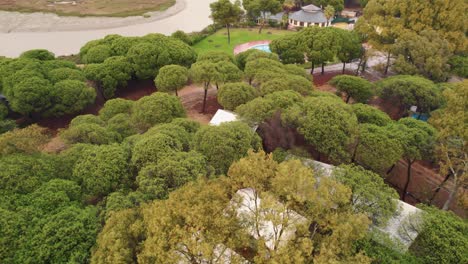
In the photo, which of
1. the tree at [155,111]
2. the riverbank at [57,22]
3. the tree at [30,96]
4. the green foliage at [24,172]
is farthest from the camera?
the riverbank at [57,22]

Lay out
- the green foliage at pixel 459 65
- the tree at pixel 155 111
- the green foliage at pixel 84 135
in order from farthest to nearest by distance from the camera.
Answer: the green foliage at pixel 459 65
the tree at pixel 155 111
the green foliage at pixel 84 135

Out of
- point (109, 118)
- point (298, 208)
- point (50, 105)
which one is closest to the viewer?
point (298, 208)

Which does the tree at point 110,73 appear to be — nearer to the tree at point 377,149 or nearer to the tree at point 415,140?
the tree at point 377,149

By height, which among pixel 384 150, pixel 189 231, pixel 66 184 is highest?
pixel 189 231

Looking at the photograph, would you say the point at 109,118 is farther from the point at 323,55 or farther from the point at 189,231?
the point at 323,55

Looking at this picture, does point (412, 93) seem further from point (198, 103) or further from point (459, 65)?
point (198, 103)

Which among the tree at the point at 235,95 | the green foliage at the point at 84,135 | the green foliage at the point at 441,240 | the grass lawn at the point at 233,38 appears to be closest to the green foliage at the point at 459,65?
the tree at the point at 235,95

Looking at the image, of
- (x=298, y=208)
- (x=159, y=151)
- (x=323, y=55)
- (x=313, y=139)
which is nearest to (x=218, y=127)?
(x=159, y=151)
